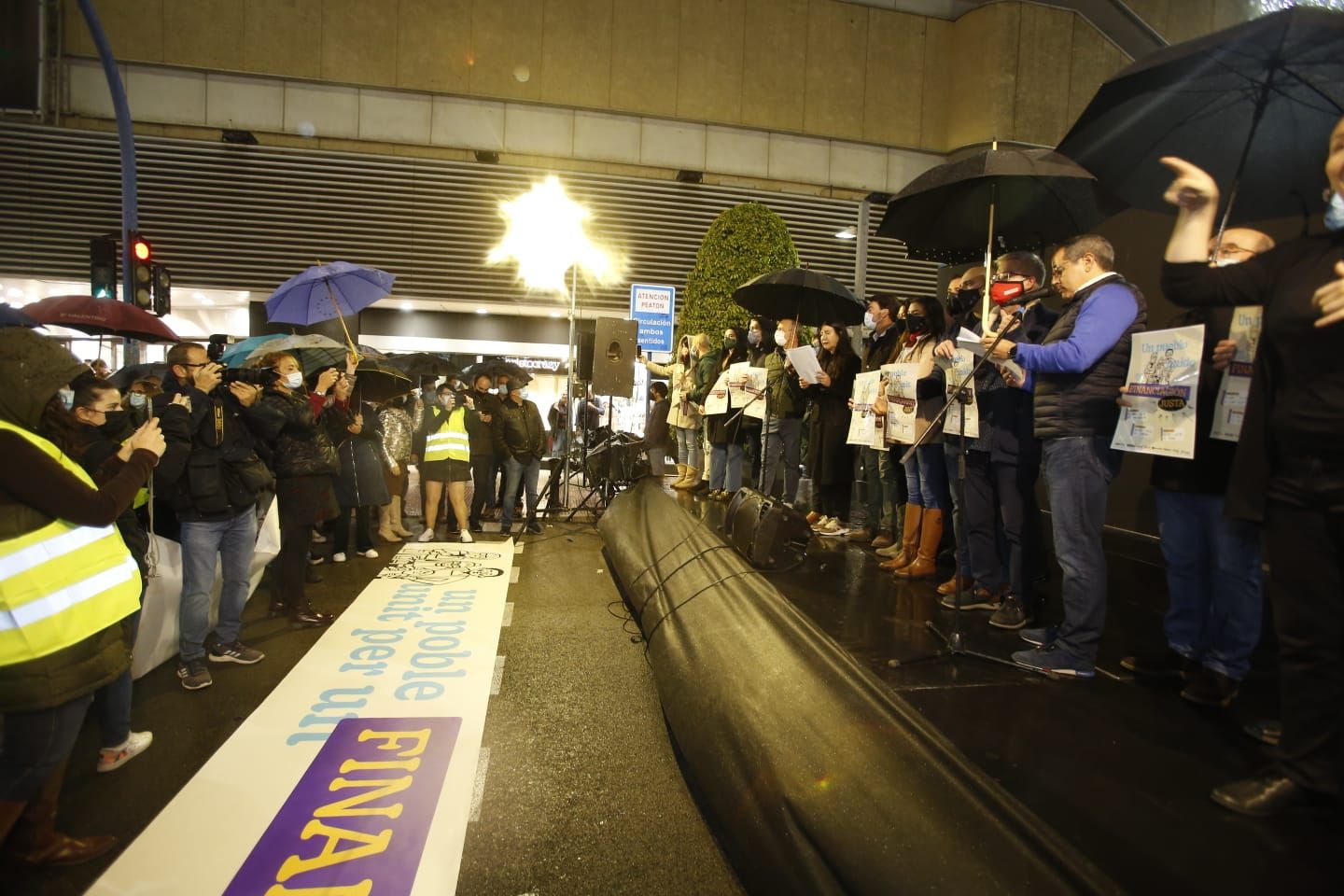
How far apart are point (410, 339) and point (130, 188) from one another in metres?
6.85

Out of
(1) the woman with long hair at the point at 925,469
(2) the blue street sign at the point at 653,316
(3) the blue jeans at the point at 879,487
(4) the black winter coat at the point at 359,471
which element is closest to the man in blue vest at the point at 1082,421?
(1) the woman with long hair at the point at 925,469

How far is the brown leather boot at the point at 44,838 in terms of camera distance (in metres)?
2.42

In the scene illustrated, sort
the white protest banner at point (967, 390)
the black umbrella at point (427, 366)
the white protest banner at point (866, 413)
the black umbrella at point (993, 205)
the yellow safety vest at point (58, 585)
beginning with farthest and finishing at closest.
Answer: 1. the black umbrella at point (427, 366)
2. the white protest banner at point (866, 413)
3. the white protest banner at point (967, 390)
4. the black umbrella at point (993, 205)
5. the yellow safety vest at point (58, 585)

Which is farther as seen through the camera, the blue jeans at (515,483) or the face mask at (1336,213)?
the blue jeans at (515,483)

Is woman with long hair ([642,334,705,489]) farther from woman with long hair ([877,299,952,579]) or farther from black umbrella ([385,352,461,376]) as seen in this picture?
woman with long hair ([877,299,952,579])

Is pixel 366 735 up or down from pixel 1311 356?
down


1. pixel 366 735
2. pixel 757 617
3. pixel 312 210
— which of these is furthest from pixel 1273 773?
pixel 312 210

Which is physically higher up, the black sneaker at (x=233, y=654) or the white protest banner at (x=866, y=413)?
the white protest banner at (x=866, y=413)

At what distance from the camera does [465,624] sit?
16.8 feet

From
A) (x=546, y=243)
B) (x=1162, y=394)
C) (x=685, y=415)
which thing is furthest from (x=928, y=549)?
(x=546, y=243)

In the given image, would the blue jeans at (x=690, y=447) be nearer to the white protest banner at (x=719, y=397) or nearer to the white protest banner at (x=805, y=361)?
the white protest banner at (x=719, y=397)

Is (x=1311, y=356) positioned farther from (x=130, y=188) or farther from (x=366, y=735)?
(x=130, y=188)

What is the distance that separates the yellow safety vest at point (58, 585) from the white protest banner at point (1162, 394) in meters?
3.93

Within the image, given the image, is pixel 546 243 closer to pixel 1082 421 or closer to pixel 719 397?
pixel 719 397
